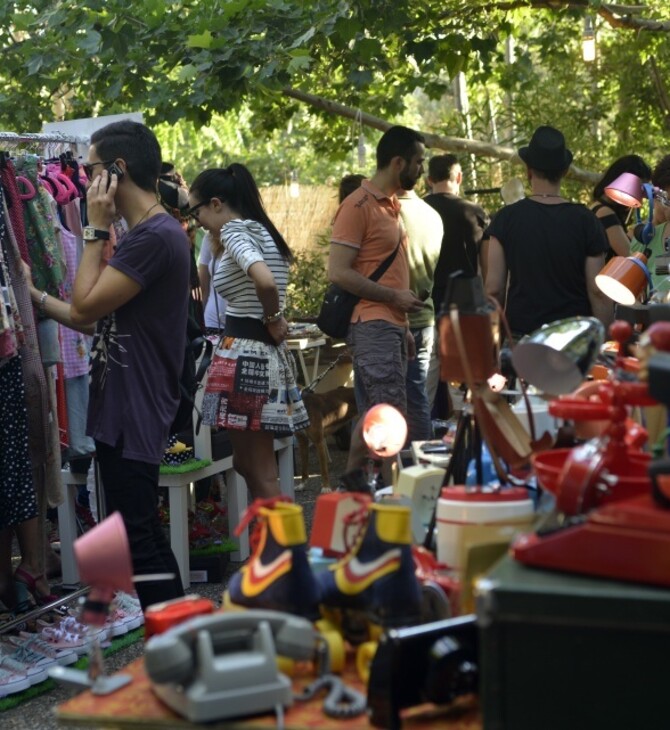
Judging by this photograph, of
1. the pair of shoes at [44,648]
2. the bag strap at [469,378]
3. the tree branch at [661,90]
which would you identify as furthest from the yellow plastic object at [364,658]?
the tree branch at [661,90]

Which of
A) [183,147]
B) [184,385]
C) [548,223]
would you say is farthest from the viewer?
[183,147]

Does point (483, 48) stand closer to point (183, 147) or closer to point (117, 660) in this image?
point (117, 660)

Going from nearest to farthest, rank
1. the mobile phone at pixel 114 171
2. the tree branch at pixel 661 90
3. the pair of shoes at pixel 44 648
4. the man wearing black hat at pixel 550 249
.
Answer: the mobile phone at pixel 114 171
the pair of shoes at pixel 44 648
the man wearing black hat at pixel 550 249
the tree branch at pixel 661 90

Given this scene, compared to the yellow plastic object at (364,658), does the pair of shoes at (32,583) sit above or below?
below

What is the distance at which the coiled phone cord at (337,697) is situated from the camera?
1.71 meters

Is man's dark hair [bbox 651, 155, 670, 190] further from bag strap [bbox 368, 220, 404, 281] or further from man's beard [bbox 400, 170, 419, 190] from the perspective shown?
bag strap [bbox 368, 220, 404, 281]

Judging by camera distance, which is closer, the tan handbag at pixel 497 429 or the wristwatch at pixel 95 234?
the tan handbag at pixel 497 429

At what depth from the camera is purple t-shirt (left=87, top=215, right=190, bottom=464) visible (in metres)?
3.61

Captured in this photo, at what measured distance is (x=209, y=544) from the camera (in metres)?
5.79

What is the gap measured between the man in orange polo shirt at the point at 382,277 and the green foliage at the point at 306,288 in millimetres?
4615

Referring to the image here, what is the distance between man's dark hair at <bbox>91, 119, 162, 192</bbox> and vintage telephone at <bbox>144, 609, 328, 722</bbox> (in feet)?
7.35

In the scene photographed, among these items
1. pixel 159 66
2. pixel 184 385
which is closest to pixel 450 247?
pixel 159 66

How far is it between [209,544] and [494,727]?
14.2 feet

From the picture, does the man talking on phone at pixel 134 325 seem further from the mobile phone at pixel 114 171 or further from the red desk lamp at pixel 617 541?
the red desk lamp at pixel 617 541
